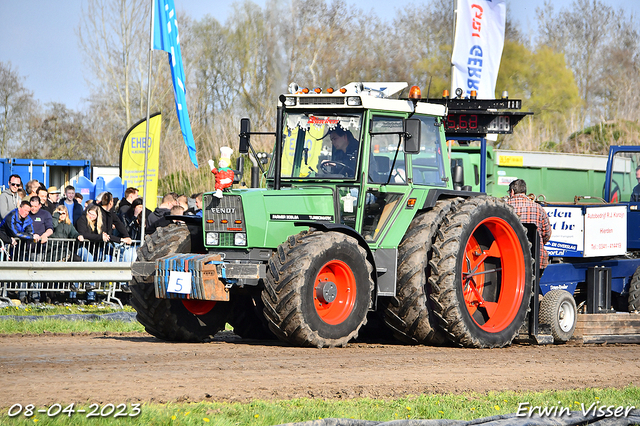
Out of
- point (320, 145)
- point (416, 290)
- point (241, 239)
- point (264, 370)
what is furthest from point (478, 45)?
point (264, 370)

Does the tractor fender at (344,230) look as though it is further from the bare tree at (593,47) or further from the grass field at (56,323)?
the bare tree at (593,47)

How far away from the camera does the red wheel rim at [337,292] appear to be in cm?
810

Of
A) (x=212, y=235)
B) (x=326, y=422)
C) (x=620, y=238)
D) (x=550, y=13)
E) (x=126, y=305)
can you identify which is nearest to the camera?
(x=326, y=422)

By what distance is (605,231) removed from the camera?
1138cm

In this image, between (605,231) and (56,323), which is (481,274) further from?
(56,323)

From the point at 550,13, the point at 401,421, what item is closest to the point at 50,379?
the point at 401,421

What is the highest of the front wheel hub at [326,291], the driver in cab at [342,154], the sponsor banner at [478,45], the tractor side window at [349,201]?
the sponsor banner at [478,45]

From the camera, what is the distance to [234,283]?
7984 mm

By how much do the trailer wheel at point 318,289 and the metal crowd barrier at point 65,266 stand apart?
5.75 metres

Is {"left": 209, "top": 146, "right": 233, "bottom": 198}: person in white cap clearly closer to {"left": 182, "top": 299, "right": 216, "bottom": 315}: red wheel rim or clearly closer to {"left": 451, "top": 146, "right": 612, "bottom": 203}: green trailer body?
{"left": 182, "top": 299, "right": 216, "bottom": 315}: red wheel rim

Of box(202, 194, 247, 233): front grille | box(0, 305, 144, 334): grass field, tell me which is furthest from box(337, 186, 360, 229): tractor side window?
box(0, 305, 144, 334): grass field

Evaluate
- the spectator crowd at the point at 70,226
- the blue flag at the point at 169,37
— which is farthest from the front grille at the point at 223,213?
the blue flag at the point at 169,37

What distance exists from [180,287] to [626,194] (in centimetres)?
924

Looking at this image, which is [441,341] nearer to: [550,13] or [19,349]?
[19,349]
